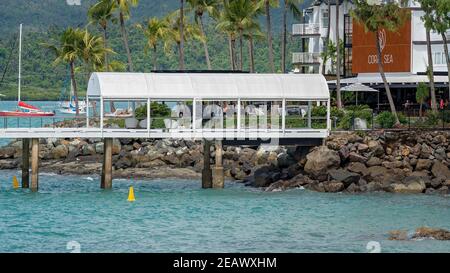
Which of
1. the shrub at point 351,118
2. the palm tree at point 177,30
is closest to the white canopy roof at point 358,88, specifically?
the shrub at point 351,118

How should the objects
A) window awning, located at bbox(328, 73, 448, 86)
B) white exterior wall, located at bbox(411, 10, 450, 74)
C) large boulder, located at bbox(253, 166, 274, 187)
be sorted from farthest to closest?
white exterior wall, located at bbox(411, 10, 450, 74) < window awning, located at bbox(328, 73, 448, 86) < large boulder, located at bbox(253, 166, 274, 187)

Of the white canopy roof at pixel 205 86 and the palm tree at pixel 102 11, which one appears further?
the palm tree at pixel 102 11

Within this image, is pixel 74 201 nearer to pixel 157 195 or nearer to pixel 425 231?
pixel 157 195

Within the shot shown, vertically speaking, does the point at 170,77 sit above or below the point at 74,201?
above

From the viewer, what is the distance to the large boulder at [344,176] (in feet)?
198

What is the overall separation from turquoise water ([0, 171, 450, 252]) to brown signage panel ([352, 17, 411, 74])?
33390mm

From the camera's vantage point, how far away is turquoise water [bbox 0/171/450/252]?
43250 mm

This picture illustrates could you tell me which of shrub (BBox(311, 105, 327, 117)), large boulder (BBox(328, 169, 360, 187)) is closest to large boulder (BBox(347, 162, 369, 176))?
large boulder (BBox(328, 169, 360, 187))

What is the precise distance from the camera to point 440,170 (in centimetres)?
6166

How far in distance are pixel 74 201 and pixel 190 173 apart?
13.5 m

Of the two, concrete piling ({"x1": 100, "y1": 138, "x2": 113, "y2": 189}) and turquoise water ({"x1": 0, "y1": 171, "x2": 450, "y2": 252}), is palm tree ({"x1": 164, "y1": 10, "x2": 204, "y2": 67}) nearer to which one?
turquoise water ({"x1": 0, "y1": 171, "x2": 450, "y2": 252})

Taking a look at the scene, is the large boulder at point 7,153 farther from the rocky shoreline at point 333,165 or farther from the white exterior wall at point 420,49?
the white exterior wall at point 420,49

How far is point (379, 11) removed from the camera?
249 ft
